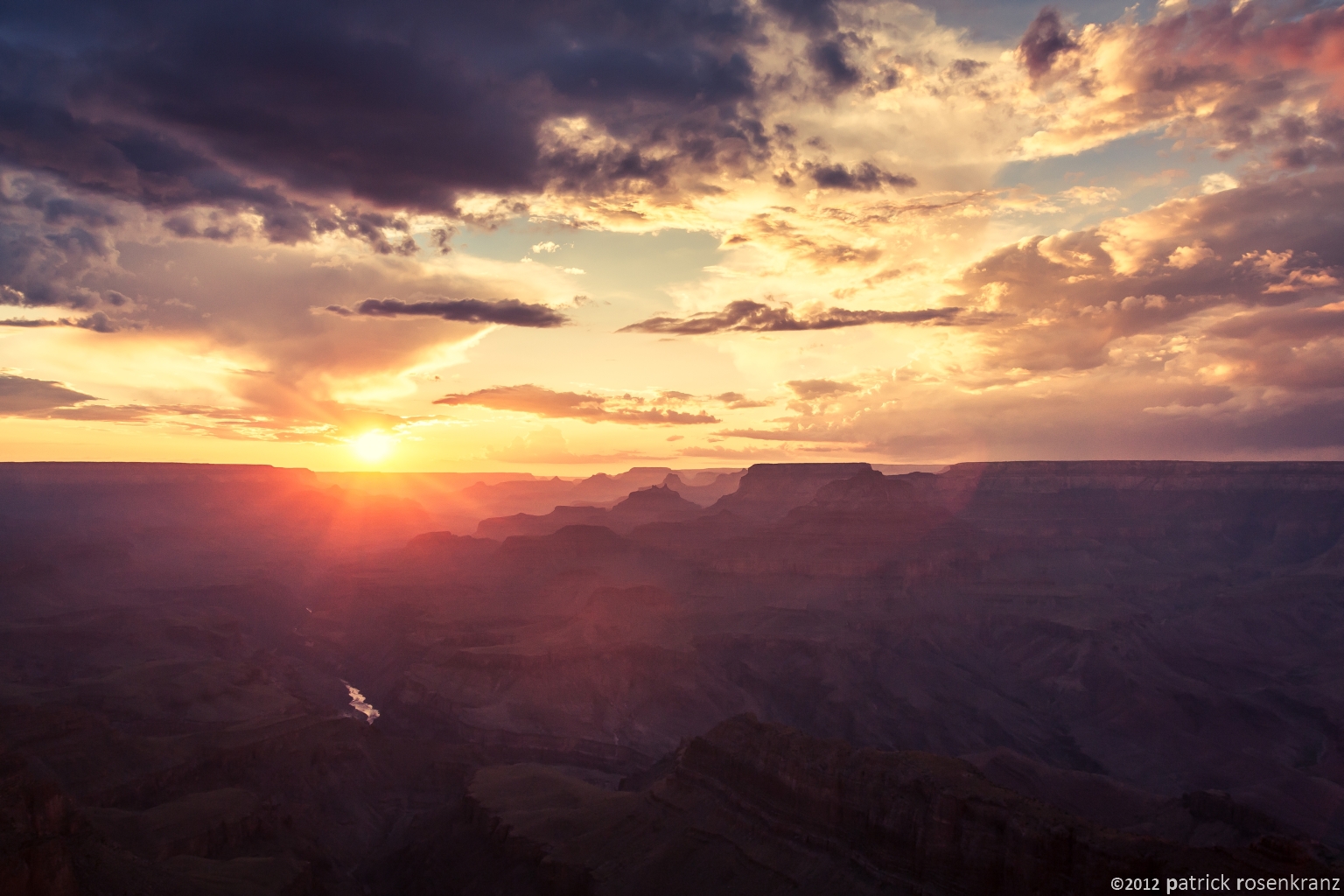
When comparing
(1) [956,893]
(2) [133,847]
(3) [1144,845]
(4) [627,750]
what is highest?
(3) [1144,845]

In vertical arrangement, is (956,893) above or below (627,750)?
above

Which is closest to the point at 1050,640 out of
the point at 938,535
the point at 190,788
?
the point at 938,535

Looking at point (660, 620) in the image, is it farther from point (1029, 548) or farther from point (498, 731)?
point (1029, 548)

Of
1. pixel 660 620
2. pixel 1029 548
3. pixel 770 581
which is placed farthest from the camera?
pixel 1029 548

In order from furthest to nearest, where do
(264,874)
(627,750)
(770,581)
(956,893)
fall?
(770,581)
(627,750)
(264,874)
(956,893)

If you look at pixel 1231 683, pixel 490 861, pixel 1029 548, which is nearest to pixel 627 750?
pixel 490 861

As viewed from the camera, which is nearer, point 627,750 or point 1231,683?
point 627,750
